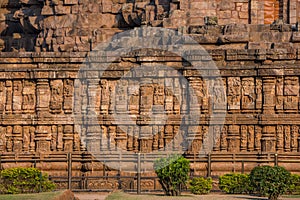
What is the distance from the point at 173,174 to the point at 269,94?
26.8 ft

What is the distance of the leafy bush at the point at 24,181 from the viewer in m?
43.4

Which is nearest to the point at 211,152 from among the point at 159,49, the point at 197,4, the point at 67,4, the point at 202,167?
the point at 202,167

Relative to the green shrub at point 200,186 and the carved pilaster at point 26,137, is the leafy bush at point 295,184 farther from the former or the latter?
the carved pilaster at point 26,137

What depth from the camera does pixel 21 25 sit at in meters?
61.9

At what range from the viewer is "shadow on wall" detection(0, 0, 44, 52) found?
60625 millimetres

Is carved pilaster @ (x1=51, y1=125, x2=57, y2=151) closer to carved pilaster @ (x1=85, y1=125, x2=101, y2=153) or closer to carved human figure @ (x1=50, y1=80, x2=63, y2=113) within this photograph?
carved human figure @ (x1=50, y1=80, x2=63, y2=113)

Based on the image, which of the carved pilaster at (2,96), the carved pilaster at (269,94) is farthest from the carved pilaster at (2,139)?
the carved pilaster at (269,94)

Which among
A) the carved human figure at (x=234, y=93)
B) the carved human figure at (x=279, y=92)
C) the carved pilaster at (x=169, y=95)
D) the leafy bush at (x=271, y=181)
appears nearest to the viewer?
the leafy bush at (x=271, y=181)

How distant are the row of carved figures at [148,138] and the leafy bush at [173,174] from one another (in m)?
6.72

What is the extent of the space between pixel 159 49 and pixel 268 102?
412 cm

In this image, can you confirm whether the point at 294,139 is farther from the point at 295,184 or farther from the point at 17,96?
the point at 17,96

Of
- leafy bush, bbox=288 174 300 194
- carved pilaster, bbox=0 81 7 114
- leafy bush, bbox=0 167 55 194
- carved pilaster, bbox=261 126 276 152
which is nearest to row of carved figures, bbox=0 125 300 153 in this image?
carved pilaster, bbox=261 126 276 152

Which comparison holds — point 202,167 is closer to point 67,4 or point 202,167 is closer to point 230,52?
point 230,52

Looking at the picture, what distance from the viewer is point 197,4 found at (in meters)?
55.2
